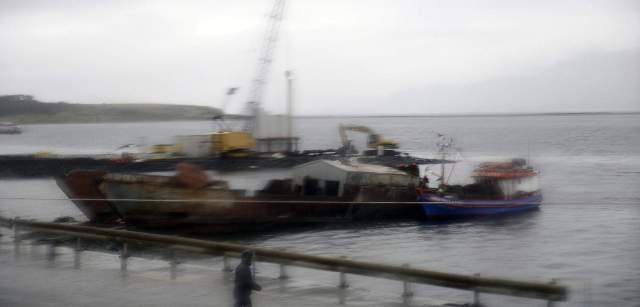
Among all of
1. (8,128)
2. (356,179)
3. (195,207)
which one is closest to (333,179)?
(356,179)

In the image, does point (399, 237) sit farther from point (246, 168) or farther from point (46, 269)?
point (246, 168)

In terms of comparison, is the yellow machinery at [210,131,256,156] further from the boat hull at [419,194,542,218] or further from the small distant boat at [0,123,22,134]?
the small distant boat at [0,123,22,134]

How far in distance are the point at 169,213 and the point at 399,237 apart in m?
10.6

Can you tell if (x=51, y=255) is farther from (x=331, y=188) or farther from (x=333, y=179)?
(x=331, y=188)

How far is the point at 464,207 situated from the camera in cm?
3353

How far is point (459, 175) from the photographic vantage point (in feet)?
196

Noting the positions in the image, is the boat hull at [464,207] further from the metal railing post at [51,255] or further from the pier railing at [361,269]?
the metal railing post at [51,255]

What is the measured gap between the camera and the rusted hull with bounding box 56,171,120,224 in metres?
29.4

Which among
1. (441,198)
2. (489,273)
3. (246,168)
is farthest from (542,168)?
(489,273)

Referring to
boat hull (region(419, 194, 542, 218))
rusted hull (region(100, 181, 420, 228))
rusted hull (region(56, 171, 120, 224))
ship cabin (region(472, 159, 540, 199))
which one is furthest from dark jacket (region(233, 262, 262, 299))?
ship cabin (region(472, 159, 540, 199))

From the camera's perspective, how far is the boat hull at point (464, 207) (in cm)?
3291

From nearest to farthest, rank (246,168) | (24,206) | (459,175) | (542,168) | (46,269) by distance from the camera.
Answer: (46,269) → (24,206) → (246,168) → (459,175) → (542,168)

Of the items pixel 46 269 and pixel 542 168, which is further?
pixel 542 168

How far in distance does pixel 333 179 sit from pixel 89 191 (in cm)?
1152
